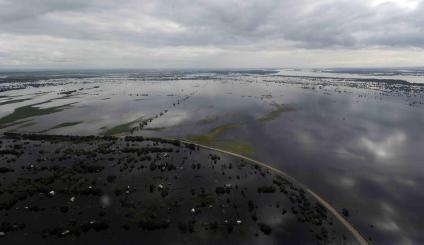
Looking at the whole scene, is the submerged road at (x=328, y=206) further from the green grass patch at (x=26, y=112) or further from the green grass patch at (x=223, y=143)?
the green grass patch at (x=26, y=112)

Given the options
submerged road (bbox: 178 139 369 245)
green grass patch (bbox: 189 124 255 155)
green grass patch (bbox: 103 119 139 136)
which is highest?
green grass patch (bbox: 103 119 139 136)

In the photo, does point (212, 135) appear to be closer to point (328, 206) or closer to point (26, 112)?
point (328, 206)

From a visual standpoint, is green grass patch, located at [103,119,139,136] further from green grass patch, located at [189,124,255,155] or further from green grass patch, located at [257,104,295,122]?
green grass patch, located at [257,104,295,122]

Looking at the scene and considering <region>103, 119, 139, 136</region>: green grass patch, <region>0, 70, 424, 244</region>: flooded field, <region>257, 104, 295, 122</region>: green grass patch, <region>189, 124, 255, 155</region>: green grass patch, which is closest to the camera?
<region>0, 70, 424, 244</region>: flooded field

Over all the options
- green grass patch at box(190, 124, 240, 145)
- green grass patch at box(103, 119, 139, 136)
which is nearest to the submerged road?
green grass patch at box(190, 124, 240, 145)

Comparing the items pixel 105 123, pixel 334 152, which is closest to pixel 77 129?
pixel 105 123

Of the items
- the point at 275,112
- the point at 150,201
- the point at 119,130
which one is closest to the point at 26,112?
the point at 119,130

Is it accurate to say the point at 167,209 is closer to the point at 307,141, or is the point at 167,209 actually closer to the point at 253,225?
the point at 253,225
